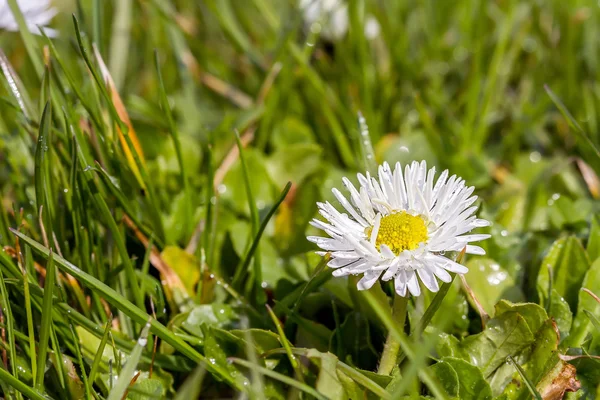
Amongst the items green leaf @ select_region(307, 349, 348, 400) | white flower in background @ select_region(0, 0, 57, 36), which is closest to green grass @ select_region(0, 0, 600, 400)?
green leaf @ select_region(307, 349, 348, 400)

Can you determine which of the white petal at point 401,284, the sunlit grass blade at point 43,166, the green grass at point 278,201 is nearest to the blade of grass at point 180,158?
the green grass at point 278,201

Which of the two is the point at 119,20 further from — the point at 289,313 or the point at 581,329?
the point at 581,329

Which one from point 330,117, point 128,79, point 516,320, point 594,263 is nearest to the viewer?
point 516,320

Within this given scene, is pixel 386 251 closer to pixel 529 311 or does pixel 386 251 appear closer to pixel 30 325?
pixel 529 311

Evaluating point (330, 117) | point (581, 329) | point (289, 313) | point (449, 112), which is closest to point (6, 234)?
→ point (289, 313)

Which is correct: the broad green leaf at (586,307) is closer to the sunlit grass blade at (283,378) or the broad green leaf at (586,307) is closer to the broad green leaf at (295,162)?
the sunlit grass blade at (283,378)

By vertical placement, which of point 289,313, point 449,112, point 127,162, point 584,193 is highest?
point 449,112
